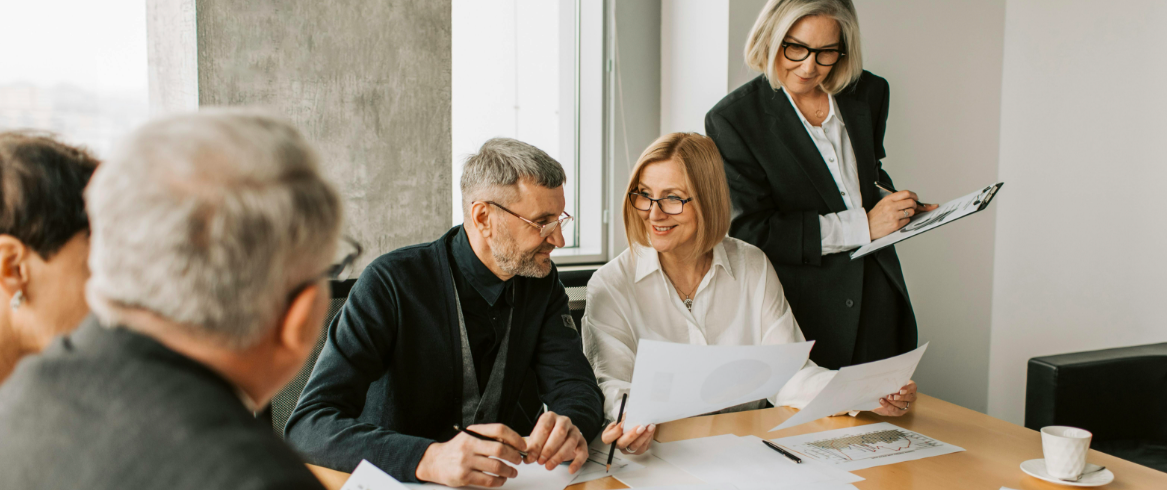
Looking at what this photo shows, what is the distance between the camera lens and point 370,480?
3.52 feet

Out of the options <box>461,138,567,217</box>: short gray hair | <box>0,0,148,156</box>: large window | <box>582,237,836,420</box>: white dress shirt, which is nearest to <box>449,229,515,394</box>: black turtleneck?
<box>461,138,567,217</box>: short gray hair

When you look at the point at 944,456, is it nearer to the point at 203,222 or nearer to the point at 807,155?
the point at 807,155

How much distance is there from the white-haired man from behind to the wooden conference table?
64 centimetres

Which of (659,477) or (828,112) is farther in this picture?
(828,112)

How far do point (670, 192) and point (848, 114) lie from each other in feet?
2.15

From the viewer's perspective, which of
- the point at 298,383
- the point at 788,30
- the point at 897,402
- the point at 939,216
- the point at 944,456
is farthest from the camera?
the point at 788,30

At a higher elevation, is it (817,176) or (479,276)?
(817,176)

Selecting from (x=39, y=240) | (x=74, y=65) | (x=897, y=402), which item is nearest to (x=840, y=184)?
(x=897, y=402)

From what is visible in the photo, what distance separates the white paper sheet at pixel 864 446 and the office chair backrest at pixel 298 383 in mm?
975

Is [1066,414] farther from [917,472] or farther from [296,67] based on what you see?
[296,67]

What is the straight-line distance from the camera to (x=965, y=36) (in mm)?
3053

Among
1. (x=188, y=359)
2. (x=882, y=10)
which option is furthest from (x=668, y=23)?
(x=188, y=359)

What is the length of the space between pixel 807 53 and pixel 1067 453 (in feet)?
3.98

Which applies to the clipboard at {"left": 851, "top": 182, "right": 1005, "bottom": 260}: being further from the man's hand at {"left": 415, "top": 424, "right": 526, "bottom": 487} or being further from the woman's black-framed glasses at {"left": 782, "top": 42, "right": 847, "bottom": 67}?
the man's hand at {"left": 415, "top": 424, "right": 526, "bottom": 487}
